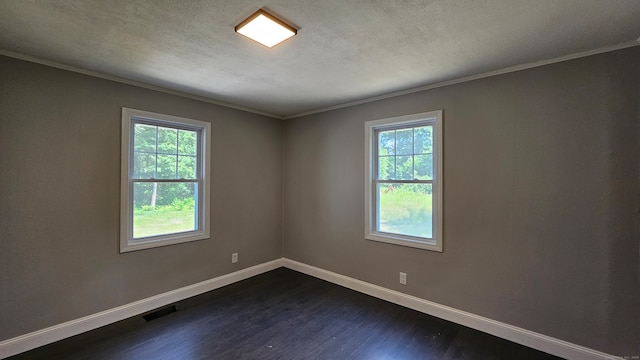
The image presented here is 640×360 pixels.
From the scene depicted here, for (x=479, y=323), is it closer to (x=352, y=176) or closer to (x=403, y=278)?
(x=403, y=278)

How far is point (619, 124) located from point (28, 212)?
4775 millimetres

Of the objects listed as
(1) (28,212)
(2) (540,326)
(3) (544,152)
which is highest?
(3) (544,152)

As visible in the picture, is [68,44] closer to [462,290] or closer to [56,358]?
[56,358]

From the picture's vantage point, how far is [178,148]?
323 cm

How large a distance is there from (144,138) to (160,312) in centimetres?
190

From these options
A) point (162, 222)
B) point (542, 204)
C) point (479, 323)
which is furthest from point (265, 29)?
point (479, 323)

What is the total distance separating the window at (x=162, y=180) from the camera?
279 cm

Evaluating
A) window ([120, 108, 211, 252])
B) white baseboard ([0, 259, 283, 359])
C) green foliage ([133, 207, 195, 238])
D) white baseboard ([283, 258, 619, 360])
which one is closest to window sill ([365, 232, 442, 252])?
white baseboard ([283, 258, 619, 360])

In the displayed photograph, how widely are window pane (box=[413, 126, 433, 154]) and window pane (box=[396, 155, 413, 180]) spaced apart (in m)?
0.13

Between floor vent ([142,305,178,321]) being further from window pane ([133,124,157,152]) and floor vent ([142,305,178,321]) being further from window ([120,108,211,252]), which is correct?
window pane ([133,124,157,152])

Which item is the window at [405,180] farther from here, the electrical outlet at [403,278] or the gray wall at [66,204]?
the gray wall at [66,204]

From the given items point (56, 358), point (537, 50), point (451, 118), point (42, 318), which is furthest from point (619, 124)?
point (42, 318)

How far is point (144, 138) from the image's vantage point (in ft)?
9.64

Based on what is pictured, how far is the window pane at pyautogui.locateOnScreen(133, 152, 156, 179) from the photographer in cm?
287
